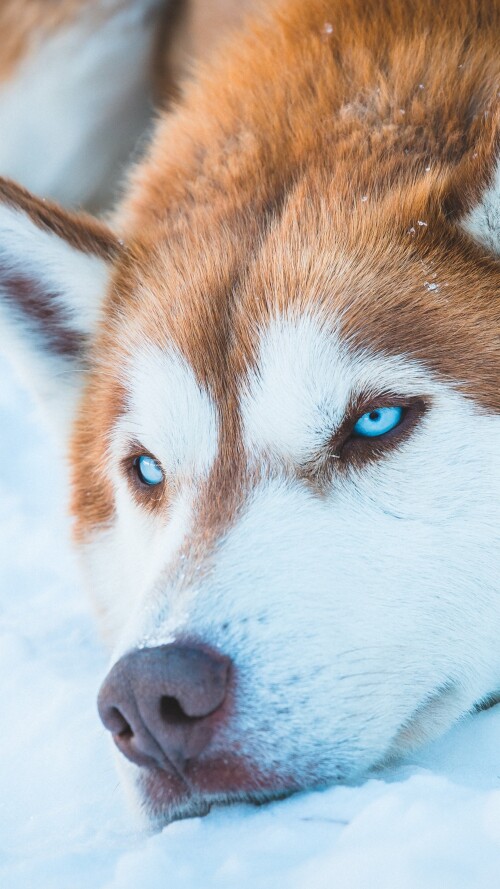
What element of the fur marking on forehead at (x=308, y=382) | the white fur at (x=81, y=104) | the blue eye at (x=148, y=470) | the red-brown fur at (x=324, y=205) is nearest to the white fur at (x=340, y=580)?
the fur marking on forehead at (x=308, y=382)

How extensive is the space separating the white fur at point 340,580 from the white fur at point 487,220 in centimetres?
39

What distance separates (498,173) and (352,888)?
1.60 meters

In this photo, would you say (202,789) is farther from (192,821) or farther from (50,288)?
(50,288)

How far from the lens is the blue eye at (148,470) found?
2.76m

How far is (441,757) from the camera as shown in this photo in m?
2.30

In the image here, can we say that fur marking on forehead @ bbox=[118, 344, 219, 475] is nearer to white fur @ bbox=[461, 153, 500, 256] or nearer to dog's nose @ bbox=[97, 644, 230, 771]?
dog's nose @ bbox=[97, 644, 230, 771]

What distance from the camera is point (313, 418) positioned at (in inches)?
91.0

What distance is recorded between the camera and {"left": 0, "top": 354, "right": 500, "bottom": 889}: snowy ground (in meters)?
1.71

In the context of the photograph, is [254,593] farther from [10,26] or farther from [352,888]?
[10,26]

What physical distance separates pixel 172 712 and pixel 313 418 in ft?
2.56

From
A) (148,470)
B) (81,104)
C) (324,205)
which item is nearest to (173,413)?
(148,470)

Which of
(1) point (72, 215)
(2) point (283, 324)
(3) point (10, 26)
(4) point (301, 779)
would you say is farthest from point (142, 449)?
(3) point (10, 26)

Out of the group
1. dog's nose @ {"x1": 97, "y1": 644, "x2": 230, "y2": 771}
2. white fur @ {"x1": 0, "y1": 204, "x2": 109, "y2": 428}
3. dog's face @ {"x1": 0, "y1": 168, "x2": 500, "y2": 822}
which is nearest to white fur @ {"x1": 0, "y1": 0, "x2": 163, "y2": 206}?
white fur @ {"x1": 0, "y1": 204, "x2": 109, "y2": 428}

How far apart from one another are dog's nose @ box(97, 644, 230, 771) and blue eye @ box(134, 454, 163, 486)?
32.0 inches
